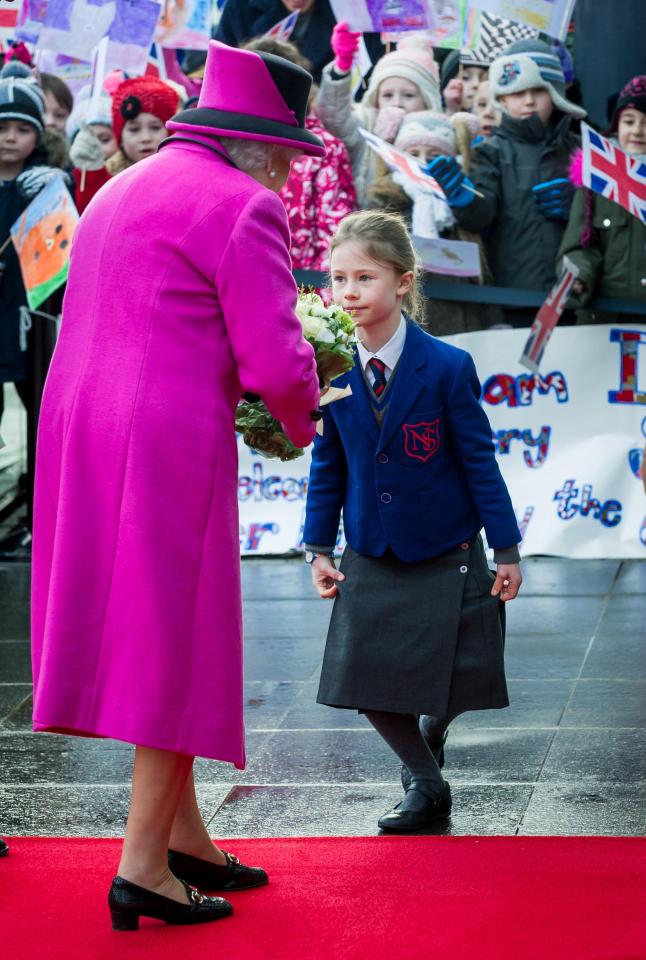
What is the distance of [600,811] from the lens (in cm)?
401

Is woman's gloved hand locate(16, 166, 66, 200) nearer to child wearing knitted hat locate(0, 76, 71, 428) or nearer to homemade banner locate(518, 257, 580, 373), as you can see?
child wearing knitted hat locate(0, 76, 71, 428)

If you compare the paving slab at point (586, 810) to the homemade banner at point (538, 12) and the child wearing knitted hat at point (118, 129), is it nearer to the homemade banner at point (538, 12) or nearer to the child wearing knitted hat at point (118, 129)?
the child wearing knitted hat at point (118, 129)

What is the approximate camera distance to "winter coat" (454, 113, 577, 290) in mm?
8195

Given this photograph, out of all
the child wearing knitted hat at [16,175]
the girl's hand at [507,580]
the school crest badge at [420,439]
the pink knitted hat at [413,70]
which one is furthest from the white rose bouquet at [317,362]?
the child wearing knitted hat at [16,175]

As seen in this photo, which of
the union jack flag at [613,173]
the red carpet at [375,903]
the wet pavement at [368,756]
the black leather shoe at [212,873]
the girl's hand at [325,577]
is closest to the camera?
the red carpet at [375,903]

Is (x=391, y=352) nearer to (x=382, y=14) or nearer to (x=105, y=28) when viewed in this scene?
(x=382, y=14)

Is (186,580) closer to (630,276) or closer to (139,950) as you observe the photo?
(139,950)

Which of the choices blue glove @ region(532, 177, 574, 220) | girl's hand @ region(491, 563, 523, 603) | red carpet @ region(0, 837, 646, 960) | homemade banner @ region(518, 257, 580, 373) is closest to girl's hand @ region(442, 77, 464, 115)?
blue glove @ region(532, 177, 574, 220)

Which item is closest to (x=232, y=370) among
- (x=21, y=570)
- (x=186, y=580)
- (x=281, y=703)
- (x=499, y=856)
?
(x=186, y=580)

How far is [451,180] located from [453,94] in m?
1.02

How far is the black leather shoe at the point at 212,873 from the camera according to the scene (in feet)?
11.3

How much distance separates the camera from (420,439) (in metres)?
4.08

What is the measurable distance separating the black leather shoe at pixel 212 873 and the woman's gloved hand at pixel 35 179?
5.53m

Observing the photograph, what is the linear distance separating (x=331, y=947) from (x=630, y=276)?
572 centimetres
